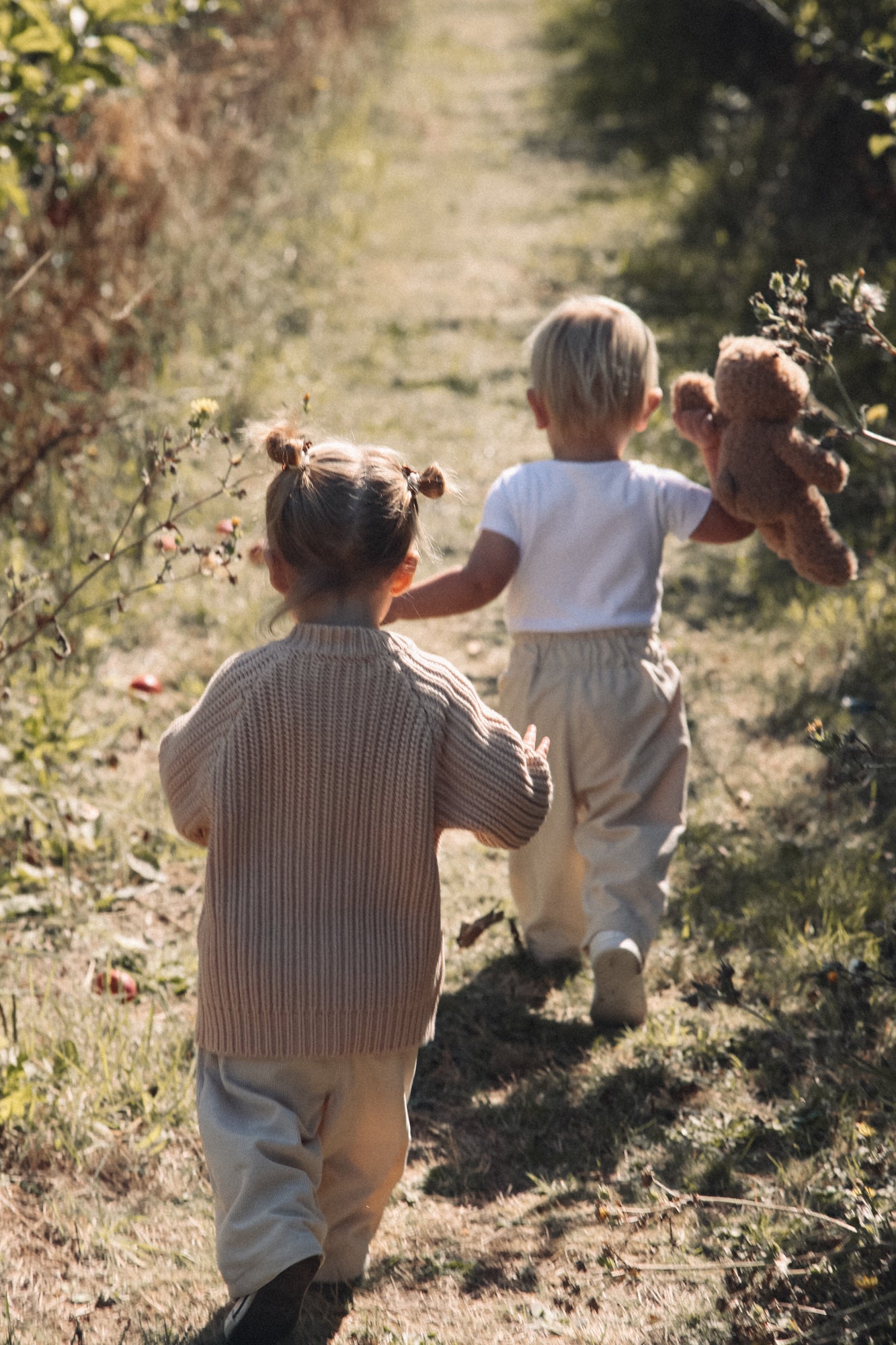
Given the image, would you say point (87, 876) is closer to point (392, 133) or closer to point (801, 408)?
point (801, 408)

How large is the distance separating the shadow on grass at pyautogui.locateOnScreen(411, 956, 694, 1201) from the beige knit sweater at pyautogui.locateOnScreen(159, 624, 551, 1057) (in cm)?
58

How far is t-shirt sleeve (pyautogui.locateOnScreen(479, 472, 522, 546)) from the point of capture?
2803 mm

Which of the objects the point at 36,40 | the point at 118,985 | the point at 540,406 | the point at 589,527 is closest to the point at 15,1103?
the point at 118,985

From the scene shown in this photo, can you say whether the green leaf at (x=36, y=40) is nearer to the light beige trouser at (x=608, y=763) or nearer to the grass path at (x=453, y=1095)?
the grass path at (x=453, y=1095)

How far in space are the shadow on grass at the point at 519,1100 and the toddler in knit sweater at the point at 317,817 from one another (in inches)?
21.3

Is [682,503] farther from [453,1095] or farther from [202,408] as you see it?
[453,1095]

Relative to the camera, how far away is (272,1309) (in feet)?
6.33

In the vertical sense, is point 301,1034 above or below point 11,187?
below

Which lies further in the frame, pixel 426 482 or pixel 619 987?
pixel 619 987

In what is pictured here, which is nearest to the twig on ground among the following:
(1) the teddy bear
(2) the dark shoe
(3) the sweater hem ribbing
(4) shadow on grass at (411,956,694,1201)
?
(1) the teddy bear

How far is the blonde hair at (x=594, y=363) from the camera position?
2746mm

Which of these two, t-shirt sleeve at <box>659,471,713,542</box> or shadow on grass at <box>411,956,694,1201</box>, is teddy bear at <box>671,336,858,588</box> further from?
shadow on grass at <box>411,956,694,1201</box>

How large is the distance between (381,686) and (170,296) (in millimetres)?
4260

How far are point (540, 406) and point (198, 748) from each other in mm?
1169
